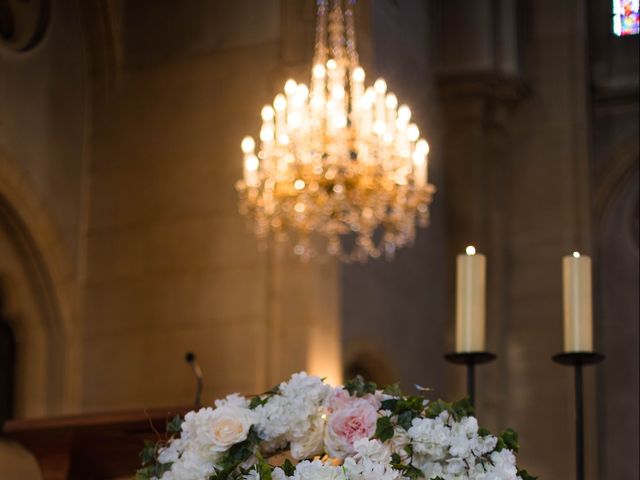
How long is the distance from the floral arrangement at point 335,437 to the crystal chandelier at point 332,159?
6231mm

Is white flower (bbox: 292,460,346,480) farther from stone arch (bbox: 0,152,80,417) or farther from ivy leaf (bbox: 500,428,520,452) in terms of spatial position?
stone arch (bbox: 0,152,80,417)

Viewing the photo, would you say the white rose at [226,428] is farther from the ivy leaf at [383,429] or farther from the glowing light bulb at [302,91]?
the glowing light bulb at [302,91]

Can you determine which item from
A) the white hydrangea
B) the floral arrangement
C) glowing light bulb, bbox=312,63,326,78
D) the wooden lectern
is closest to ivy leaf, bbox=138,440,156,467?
the floral arrangement

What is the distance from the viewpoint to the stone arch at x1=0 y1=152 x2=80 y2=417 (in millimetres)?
9922

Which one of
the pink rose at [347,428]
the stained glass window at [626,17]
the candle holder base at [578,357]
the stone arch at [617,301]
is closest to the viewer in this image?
the pink rose at [347,428]

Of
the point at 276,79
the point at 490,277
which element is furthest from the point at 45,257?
the point at 490,277

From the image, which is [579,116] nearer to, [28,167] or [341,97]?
[341,97]

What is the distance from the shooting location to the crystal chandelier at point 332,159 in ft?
30.5

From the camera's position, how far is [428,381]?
490 inches

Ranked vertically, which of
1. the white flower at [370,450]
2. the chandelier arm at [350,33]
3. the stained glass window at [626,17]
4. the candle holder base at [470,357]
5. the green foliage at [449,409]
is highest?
the stained glass window at [626,17]

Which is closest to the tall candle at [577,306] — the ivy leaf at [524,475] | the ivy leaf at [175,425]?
the ivy leaf at [524,475]

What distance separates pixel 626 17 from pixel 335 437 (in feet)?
38.6

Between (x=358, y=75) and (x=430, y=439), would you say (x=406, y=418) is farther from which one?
(x=358, y=75)

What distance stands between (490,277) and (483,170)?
1048 millimetres
